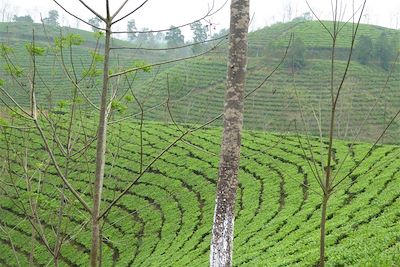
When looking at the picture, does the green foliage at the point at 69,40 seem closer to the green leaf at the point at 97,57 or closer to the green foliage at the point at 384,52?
the green leaf at the point at 97,57

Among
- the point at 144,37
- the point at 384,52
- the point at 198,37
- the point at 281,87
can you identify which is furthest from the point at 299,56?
the point at 144,37

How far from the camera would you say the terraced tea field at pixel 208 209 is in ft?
38.3

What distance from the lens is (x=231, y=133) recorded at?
18.2ft

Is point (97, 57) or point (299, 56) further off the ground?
point (299, 56)

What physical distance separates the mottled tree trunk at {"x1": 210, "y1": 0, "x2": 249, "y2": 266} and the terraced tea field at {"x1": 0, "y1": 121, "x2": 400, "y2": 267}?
1463 millimetres

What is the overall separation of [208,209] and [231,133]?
21.3 m

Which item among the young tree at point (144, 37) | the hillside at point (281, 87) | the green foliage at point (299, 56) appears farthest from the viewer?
the green foliage at point (299, 56)

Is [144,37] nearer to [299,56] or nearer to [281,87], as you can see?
[299,56]

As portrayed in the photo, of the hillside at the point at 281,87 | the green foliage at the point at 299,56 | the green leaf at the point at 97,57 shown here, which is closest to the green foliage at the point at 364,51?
the hillside at the point at 281,87

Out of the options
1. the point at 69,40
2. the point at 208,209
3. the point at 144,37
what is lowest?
the point at 208,209

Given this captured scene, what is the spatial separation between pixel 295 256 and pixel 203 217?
12097 mm

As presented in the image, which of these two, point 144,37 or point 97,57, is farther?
point 144,37

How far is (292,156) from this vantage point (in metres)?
32.2

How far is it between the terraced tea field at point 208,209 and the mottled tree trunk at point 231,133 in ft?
4.80
